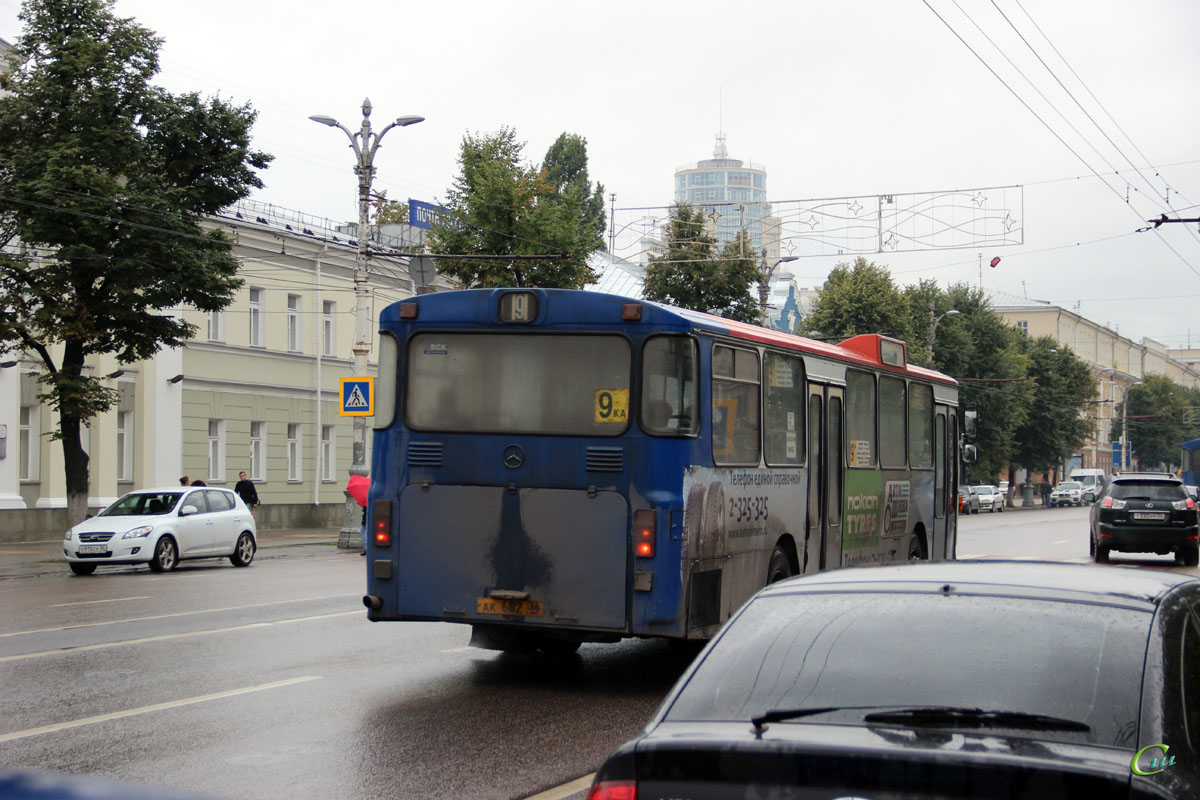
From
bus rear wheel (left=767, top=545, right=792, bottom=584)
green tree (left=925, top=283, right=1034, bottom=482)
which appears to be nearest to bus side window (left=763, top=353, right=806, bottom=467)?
bus rear wheel (left=767, top=545, right=792, bottom=584)

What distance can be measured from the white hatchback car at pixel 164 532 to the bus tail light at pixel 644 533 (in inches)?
591

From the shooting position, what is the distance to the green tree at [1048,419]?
80688mm

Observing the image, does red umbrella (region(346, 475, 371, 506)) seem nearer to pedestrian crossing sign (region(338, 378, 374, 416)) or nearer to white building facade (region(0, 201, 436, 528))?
pedestrian crossing sign (region(338, 378, 374, 416))

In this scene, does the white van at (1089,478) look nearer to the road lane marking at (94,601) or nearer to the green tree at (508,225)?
the green tree at (508,225)

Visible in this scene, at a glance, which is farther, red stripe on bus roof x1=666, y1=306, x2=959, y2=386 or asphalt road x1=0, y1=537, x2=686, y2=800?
red stripe on bus roof x1=666, y1=306, x2=959, y2=386

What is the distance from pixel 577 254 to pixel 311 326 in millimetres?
11607

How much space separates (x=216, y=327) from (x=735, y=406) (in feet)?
110

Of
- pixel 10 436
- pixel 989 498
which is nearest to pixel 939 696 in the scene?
pixel 10 436

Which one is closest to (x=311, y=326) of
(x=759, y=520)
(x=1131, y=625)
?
(x=759, y=520)

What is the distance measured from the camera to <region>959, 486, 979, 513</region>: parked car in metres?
67.9

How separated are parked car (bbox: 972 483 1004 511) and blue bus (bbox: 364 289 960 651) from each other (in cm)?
6308

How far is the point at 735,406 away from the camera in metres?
11.2

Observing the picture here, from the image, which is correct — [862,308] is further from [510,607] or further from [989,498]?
[510,607]

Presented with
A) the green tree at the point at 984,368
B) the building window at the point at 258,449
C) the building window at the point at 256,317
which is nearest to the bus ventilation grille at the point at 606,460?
the building window at the point at 256,317
